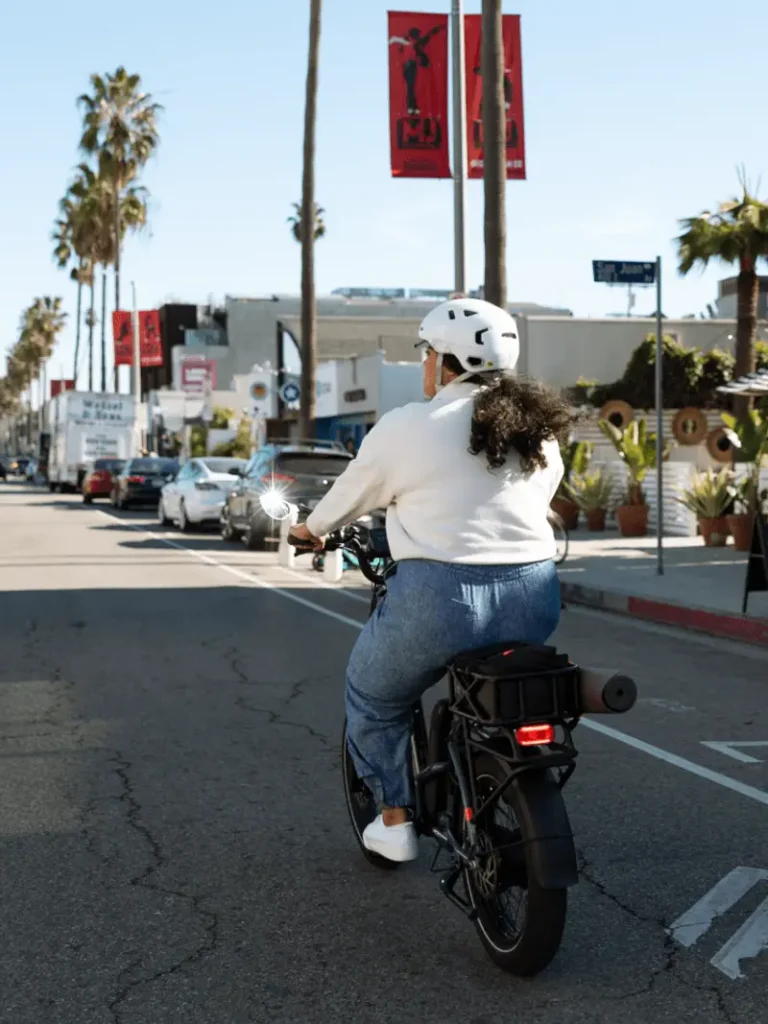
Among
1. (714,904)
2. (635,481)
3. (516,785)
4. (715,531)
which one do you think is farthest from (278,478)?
(516,785)

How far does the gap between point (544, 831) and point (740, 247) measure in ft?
82.0

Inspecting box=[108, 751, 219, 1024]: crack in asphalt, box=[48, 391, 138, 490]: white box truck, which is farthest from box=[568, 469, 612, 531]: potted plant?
box=[48, 391, 138, 490]: white box truck

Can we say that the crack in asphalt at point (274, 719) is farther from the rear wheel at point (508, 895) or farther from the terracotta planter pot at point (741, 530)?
the terracotta planter pot at point (741, 530)

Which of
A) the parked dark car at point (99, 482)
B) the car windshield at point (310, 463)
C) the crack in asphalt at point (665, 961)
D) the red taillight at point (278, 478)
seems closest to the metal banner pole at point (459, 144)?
the car windshield at point (310, 463)

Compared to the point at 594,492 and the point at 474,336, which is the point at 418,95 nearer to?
the point at 594,492

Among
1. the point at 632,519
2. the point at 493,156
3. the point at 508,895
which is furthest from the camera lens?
the point at 632,519

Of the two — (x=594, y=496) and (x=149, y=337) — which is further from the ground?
(x=149, y=337)

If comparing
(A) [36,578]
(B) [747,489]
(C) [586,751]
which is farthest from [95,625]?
(B) [747,489]

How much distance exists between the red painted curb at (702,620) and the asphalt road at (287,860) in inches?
41.1

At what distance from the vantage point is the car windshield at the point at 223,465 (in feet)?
95.1

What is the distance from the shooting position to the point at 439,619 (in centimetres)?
414

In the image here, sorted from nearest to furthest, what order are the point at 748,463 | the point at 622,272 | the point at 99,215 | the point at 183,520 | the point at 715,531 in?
the point at 622,272
the point at 748,463
the point at 715,531
the point at 183,520
the point at 99,215

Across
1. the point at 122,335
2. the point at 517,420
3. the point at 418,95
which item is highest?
the point at 122,335

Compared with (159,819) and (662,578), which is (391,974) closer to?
(159,819)
